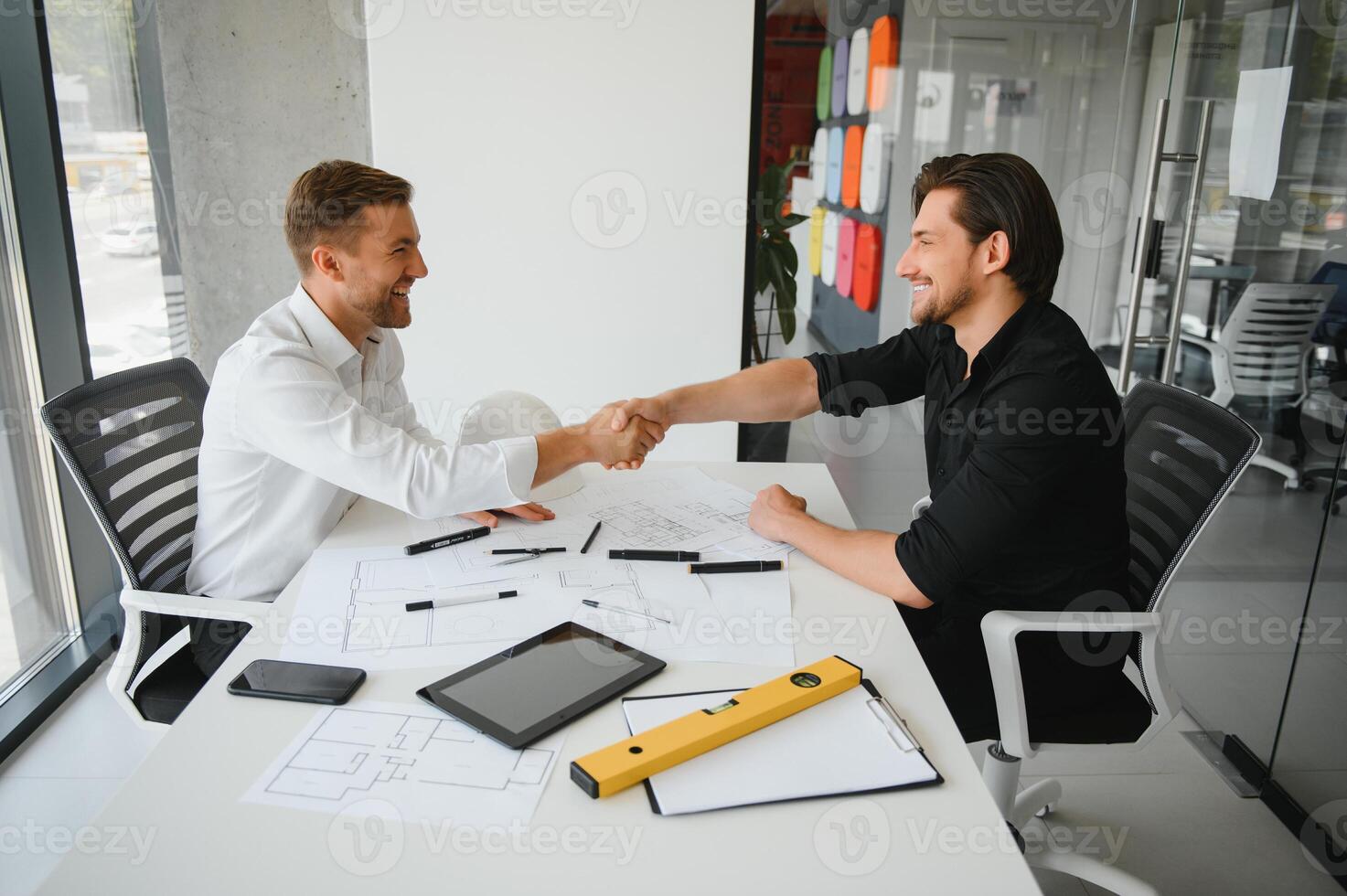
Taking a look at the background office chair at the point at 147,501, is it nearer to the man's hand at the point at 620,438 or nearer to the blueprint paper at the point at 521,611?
the blueprint paper at the point at 521,611

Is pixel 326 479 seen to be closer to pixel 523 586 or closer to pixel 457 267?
pixel 523 586

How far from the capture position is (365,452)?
184cm

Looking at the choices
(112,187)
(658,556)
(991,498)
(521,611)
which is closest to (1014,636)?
(991,498)

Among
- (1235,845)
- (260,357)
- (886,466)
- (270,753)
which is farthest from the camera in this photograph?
(886,466)

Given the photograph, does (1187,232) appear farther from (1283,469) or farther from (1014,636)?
(1014,636)

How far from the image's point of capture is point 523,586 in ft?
5.53

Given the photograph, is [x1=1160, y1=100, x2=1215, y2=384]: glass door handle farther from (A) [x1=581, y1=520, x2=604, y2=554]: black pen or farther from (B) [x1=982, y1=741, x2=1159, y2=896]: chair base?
(A) [x1=581, y1=520, x2=604, y2=554]: black pen

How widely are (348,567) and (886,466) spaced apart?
8.09 ft

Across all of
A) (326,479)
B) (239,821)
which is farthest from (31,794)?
(239,821)

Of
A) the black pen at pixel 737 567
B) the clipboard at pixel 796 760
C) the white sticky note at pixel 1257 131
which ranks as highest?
the white sticky note at pixel 1257 131

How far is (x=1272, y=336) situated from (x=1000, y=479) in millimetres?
1426

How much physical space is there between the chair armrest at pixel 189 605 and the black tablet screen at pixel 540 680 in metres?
0.57

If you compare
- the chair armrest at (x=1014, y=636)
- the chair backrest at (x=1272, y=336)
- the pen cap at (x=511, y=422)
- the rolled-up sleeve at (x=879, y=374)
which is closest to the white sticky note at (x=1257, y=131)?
the chair backrest at (x=1272, y=336)

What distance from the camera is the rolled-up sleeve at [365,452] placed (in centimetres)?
183
